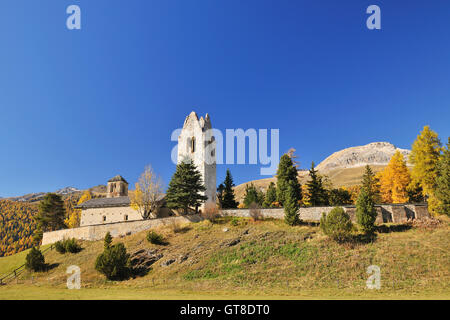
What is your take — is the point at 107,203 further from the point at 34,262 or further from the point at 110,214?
the point at 34,262

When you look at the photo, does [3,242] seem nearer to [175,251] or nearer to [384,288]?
[175,251]

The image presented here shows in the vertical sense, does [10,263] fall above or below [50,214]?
below

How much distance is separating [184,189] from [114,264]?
1427 centimetres

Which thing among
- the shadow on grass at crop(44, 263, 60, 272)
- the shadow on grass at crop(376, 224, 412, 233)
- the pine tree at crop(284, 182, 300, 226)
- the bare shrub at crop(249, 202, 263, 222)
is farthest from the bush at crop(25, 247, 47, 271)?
the shadow on grass at crop(376, 224, 412, 233)

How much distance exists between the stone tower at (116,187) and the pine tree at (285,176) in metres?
37.4

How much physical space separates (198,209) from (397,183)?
31.9 meters

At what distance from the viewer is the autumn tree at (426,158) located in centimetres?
2852

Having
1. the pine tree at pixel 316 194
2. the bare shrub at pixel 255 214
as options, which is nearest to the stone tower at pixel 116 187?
the bare shrub at pixel 255 214

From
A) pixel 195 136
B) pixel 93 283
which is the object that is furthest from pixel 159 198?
pixel 93 283

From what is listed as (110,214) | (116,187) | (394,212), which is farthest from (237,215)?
(116,187)

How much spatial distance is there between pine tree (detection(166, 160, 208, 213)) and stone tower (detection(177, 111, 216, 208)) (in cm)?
466

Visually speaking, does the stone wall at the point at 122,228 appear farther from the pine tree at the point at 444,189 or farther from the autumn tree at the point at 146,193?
the pine tree at the point at 444,189

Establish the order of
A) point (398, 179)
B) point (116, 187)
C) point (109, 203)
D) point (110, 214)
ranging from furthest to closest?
point (116, 187)
point (109, 203)
point (110, 214)
point (398, 179)

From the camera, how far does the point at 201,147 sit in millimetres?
42250
